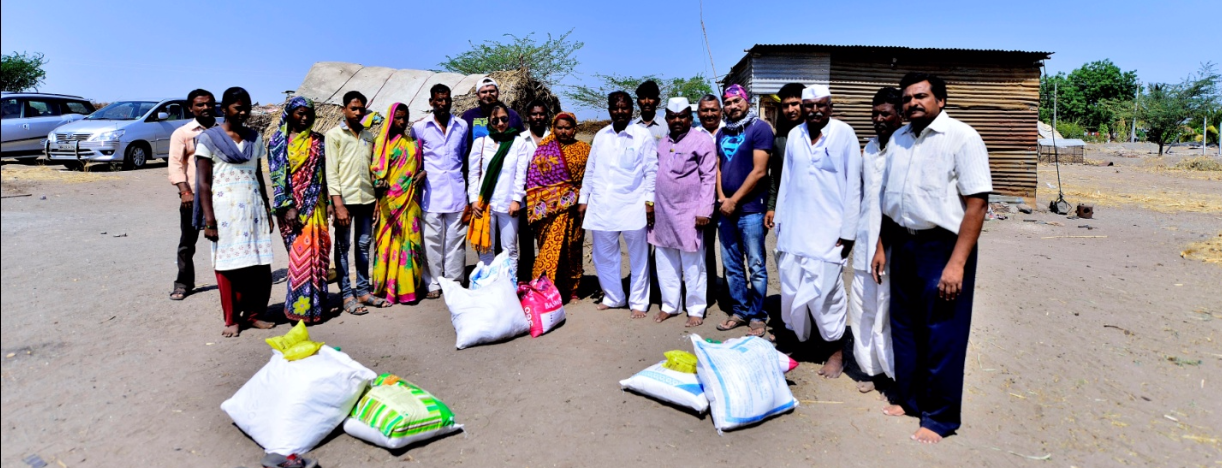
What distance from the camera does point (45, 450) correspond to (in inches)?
127

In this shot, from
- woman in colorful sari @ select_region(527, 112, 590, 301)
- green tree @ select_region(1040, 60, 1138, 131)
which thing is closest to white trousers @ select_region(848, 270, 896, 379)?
woman in colorful sari @ select_region(527, 112, 590, 301)

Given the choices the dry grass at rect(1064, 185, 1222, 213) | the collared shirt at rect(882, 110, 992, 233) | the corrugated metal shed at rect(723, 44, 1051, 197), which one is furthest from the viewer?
the dry grass at rect(1064, 185, 1222, 213)

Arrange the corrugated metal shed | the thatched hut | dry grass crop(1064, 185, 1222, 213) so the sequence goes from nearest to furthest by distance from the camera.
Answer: the thatched hut, the corrugated metal shed, dry grass crop(1064, 185, 1222, 213)

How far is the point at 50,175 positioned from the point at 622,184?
12.5 metres

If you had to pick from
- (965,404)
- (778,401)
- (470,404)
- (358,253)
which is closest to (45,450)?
(470,404)

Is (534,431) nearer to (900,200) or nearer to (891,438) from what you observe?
(891,438)

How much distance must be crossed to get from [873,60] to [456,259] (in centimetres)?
905

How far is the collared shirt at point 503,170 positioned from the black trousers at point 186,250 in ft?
6.96

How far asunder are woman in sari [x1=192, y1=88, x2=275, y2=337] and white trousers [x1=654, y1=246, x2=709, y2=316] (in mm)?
2655

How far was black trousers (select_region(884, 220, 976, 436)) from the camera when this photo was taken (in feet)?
10.8

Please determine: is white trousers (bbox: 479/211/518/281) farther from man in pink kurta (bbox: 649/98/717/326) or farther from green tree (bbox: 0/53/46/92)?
green tree (bbox: 0/53/46/92)

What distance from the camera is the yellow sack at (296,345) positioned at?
335 cm

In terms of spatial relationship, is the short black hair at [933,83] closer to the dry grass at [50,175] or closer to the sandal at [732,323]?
the sandal at [732,323]

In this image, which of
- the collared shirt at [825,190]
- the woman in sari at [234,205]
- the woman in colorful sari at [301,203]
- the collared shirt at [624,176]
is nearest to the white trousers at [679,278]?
the collared shirt at [624,176]
